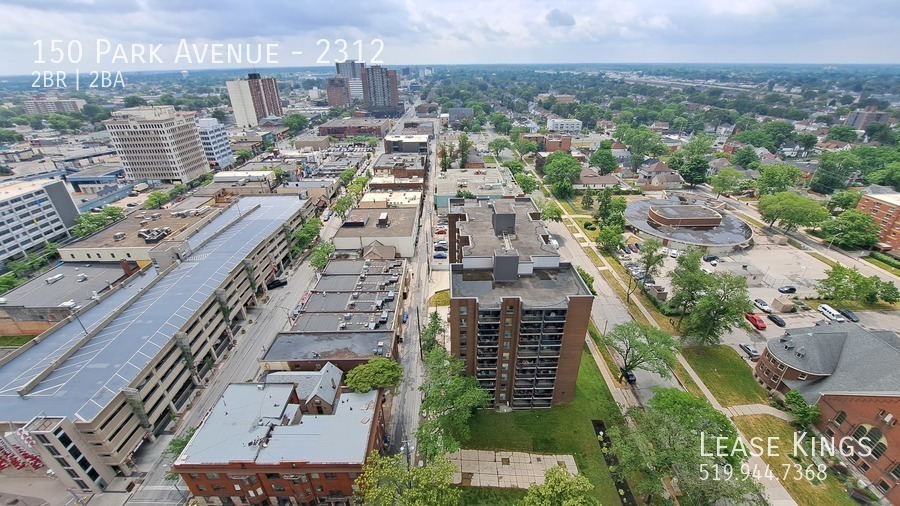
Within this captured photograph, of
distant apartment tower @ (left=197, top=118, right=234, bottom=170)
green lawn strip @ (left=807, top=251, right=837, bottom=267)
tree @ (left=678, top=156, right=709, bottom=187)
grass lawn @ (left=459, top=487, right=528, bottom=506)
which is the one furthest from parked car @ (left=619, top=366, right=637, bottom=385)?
distant apartment tower @ (left=197, top=118, right=234, bottom=170)

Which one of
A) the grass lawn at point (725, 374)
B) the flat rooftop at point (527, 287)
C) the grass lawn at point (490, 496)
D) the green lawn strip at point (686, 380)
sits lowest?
the grass lawn at point (490, 496)

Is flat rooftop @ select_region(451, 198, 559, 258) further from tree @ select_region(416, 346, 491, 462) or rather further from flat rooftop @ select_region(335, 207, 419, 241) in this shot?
flat rooftop @ select_region(335, 207, 419, 241)

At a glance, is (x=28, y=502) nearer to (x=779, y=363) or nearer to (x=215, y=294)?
(x=215, y=294)

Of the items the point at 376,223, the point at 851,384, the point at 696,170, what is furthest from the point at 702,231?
the point at 376,223

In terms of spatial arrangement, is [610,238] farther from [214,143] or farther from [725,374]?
[214,143]

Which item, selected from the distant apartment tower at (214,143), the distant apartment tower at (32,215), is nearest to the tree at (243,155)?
the distant apartment tower at (214,143)

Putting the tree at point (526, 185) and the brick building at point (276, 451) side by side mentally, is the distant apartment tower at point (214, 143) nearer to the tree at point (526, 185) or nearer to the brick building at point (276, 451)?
the tree at point (526, 185)
